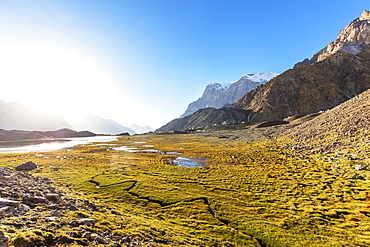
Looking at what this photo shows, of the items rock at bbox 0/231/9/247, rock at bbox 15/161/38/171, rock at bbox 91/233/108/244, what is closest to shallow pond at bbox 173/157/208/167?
rock at bbox 15/161/38/171

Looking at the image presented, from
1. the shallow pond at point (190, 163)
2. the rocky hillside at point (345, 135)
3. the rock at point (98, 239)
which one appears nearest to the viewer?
the rock at point (98, 239)

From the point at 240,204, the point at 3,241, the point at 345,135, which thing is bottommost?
the point at 240,204

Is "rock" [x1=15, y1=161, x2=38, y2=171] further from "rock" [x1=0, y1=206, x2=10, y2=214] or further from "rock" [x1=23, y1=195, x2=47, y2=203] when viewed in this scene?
"rock" [x1=0, y1=206, x2=10, y2=214]

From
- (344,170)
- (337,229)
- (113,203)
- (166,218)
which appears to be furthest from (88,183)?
(344,170)

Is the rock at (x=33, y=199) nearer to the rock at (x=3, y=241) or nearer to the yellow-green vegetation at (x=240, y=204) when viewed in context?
the yellow-green vegetation at (x=240, y=204)

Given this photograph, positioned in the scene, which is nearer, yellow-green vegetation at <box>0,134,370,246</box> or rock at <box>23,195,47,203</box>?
yellow-green vegetation at <box>0,134,370,246</box>

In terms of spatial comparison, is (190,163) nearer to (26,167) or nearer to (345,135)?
(26,167)

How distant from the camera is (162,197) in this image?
20.0m

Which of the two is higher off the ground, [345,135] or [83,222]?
[345,135]

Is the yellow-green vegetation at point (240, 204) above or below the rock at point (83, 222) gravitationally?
below

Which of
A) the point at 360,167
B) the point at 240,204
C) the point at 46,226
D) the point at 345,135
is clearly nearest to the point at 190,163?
the point at 240,204

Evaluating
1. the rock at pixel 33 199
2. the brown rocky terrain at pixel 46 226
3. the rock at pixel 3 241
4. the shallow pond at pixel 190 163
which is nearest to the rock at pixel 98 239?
the brown rocky terrain at pixel 46 226

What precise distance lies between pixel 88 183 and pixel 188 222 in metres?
17.7

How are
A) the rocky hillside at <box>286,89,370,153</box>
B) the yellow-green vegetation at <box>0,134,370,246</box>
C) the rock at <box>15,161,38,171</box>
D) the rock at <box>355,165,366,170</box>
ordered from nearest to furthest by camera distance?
the yellow-green vegetation at <box>0,134,370,246</box> → the rock at <box>355,165,366,170</box> → the rock at <box>15,161,38,171</box> → the rocky hillside at <box>286,89,370,153</box>
